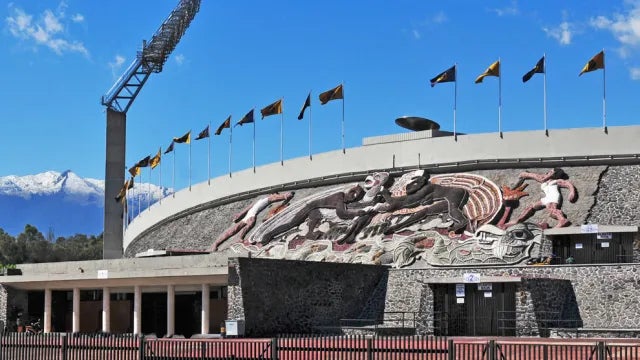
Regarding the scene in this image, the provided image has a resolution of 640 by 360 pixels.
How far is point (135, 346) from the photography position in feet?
92.4

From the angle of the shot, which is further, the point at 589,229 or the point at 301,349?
the point at 589,229

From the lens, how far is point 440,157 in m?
56.2

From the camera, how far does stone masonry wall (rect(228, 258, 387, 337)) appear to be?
130 ft

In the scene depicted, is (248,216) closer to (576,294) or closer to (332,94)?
(332,94)

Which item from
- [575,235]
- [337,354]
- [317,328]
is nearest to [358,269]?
[317,328]

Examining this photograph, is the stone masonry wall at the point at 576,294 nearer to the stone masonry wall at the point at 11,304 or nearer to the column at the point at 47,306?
the column at the point at 47,306

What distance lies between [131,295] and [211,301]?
492 cm

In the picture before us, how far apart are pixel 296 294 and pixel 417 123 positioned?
21906mm

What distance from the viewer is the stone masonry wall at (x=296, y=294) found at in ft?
130

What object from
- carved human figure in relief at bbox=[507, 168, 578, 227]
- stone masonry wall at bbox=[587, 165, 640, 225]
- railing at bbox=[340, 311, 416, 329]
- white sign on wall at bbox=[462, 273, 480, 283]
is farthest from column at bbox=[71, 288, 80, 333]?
stone masonry wall at bbox=[587, 165, 640, 225]

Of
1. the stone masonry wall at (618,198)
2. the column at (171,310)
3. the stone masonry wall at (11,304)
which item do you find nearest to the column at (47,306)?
the stone masonry wall at (11,304)

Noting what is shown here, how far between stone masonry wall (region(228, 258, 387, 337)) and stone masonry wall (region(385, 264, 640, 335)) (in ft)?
11.9

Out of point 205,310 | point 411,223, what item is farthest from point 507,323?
point 411,223

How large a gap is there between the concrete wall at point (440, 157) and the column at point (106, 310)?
59.1 ft
